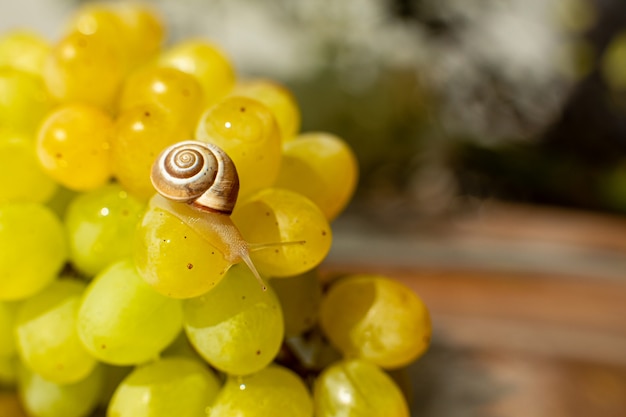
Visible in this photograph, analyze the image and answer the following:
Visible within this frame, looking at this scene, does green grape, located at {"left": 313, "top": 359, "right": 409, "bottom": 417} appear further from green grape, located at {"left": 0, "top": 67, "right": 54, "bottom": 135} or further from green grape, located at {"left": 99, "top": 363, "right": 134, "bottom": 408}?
green grape, located at {"left": 0, "top": 67, "right": 54, "bottom": 135}

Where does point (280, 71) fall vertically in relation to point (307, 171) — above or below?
below

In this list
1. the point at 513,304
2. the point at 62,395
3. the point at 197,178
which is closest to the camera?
the point at 197,178

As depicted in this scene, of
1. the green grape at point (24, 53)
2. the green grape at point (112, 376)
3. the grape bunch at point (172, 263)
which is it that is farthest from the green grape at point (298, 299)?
the green grape at point (24, 53)

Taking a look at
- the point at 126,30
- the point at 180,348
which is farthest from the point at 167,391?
the point at 126,30

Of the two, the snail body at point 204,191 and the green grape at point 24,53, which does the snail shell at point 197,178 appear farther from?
the green grape at point 24,53

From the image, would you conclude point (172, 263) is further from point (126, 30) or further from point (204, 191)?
point (126, 30)

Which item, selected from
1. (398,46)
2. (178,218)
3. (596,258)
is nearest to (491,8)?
(398,46)

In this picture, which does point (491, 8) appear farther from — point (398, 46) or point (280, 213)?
point (280, 213)
